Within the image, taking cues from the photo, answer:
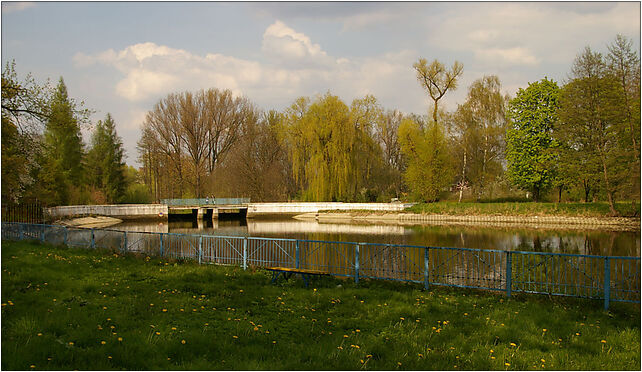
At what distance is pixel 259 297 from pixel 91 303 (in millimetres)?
2944

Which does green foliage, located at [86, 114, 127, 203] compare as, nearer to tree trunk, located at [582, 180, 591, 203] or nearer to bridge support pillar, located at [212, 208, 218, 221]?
bridge support pillar, located at [212, 208, 218, 221]

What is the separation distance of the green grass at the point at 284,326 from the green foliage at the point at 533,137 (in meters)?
35.3

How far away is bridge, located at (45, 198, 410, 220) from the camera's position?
4534cm

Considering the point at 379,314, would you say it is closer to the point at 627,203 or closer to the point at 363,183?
the point at 627,203

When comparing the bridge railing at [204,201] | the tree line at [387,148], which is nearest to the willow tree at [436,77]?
the tree line at [387,148]

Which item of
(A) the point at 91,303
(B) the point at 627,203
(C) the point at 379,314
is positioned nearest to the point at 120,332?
(A) the point at 91,303

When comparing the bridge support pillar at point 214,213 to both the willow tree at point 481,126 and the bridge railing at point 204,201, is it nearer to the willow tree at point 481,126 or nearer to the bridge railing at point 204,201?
the bridge railing at point 204,201

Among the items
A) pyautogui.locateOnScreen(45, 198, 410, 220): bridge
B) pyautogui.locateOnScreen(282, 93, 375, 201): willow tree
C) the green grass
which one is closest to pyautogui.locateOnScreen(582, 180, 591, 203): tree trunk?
pyautogui.locateOnScreen(45, 198, 410, 220): bridge

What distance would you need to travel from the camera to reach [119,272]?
11.0 m

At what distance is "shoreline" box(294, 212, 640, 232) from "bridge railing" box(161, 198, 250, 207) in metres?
7.09

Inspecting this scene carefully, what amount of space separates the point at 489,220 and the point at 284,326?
116 feet

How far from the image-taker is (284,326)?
23.9 ft

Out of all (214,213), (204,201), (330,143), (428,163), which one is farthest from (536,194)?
(204,201)

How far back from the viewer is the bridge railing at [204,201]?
49.4m
